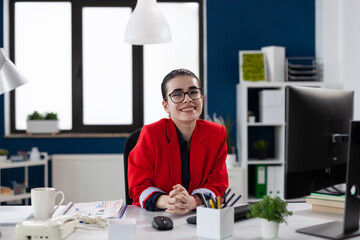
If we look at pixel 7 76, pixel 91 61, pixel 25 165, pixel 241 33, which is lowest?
pixel 25 165

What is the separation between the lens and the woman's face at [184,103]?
71.6 inches

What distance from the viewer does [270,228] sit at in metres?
1.26

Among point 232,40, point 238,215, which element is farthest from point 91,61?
point 238,215

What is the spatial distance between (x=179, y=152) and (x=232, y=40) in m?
2.54

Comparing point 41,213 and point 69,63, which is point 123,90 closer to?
point 69,63

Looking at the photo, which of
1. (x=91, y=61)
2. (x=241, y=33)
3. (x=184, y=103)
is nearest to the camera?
(x=184, y=103)

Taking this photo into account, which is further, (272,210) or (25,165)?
(25,165)

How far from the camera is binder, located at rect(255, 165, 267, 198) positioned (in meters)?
3.84

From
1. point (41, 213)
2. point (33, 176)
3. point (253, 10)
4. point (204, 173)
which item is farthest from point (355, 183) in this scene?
point (33, 176)

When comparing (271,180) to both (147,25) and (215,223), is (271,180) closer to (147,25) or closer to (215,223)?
(147,25)

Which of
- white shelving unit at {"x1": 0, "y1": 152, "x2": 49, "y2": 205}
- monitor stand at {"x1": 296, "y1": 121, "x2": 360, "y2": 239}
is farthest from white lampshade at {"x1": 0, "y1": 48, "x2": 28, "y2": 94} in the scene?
white shelving unit at {"x1": 0, "y1": 152, "x2": 49, "y2": 205}

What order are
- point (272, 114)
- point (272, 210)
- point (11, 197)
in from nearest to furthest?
point (272, 210) < point (11, 197) < point (272, 114)

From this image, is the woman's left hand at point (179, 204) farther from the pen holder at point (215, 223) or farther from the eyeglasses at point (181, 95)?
the eyeglasses at point (181, 95)

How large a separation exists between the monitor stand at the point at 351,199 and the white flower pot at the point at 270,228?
5.2 inches
